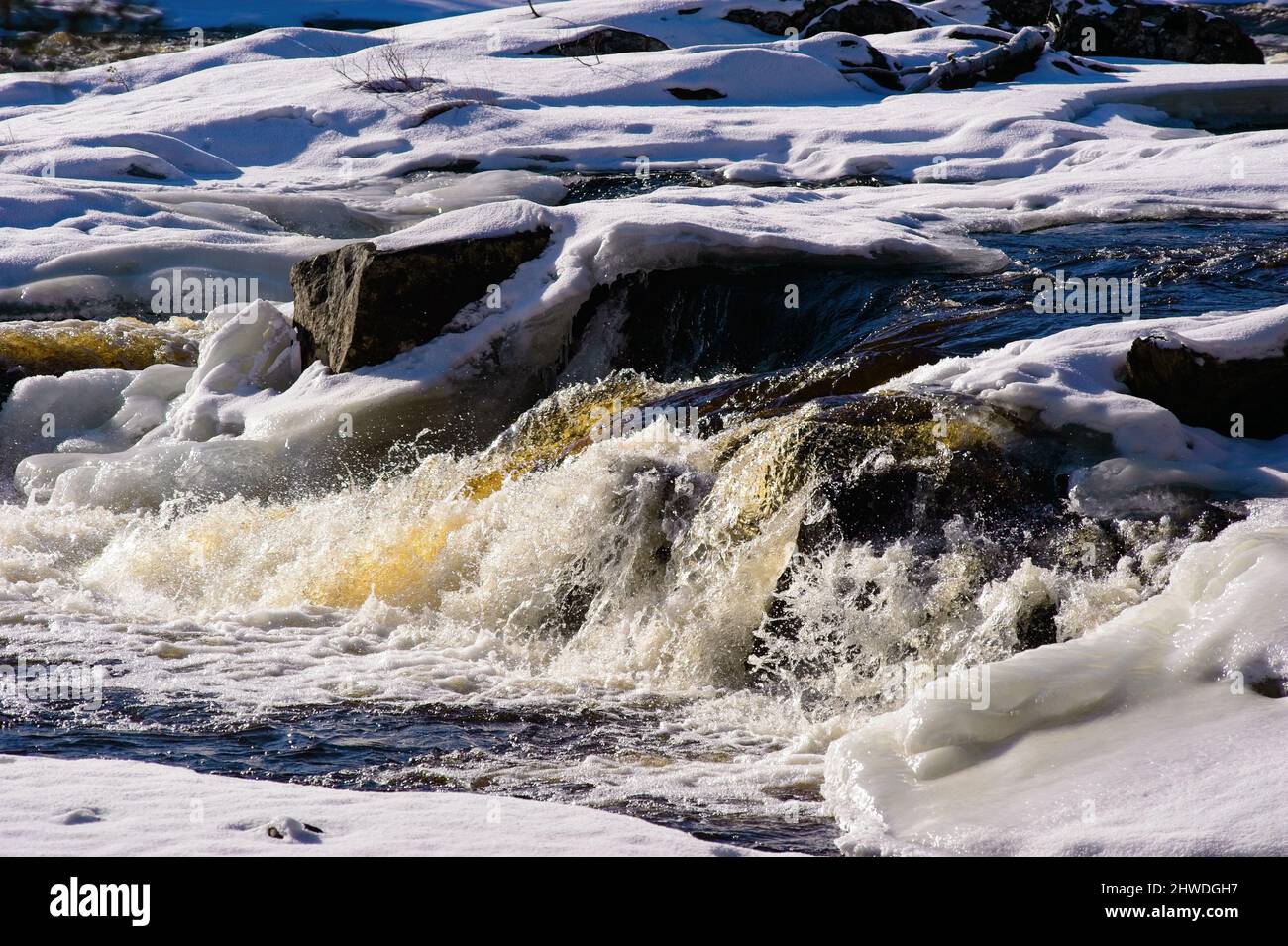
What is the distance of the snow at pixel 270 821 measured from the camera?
2996 mm

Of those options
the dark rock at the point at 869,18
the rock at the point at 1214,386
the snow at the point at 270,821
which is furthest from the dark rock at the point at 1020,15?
the snow at the point at 270,821

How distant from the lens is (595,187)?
11.9m

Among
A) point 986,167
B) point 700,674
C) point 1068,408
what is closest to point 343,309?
point 700,674

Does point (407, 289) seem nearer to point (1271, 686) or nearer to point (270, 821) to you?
point (270, 821)

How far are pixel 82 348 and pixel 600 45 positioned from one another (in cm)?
951

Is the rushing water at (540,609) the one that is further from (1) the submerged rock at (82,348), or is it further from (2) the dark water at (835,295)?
(1) the submerged rock at (82,348)

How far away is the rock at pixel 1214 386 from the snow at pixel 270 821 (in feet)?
9.88

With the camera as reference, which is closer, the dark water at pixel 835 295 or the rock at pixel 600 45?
the dark water at pixel 835 295

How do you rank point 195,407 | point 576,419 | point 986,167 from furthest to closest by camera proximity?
point 986,167 < point 195,407 < point 576,419

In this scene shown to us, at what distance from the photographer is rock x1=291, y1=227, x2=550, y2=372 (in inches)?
303

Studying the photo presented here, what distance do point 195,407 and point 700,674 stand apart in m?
4.37

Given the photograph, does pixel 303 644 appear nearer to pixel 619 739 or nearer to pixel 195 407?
pixel 619 739

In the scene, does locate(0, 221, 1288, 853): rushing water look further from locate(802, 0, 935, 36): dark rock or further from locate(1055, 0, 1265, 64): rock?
locate(1055, 0, 1265, 64): rock

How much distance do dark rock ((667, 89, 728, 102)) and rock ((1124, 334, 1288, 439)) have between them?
10.0m
